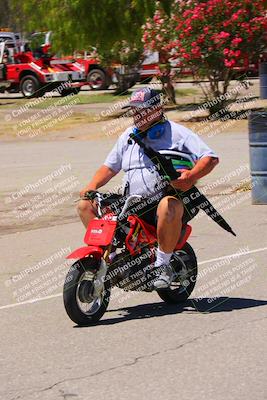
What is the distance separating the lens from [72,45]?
2838cm

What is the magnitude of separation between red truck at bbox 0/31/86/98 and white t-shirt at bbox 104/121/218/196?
28.8 metres

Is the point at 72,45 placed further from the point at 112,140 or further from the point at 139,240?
the point at 139,240

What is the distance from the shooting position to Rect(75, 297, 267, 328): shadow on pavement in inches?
296

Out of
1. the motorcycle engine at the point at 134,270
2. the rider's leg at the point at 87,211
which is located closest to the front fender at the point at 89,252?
the motorcycle engine at the point at 134,270

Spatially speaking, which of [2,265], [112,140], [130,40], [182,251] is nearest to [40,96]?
[130,40]

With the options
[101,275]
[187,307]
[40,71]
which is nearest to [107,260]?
[101,275]

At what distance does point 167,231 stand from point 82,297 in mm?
808

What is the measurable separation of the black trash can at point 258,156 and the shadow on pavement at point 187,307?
5.65 meters

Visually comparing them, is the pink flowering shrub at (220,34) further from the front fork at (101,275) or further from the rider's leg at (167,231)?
the front fork at (101,275)

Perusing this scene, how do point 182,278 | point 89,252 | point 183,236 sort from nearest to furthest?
point 89,252, point 183,236, point 182,278

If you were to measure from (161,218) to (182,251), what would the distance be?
68 cm

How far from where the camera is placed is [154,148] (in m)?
7.35

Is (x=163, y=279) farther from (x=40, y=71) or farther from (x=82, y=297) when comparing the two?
(x=40, y=71)

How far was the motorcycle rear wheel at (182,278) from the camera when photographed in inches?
302
